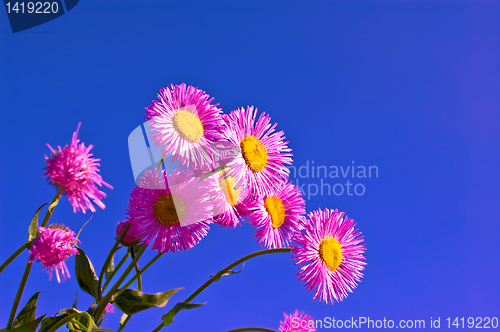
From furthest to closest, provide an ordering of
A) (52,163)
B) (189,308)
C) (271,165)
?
(271,165) < (189,308) < (52,163)

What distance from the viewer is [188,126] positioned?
0.64m

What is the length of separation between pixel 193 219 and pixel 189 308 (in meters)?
0.13

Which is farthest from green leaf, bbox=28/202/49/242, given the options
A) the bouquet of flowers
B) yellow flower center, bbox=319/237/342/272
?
yellow flower center, bbox=319/237/342/272

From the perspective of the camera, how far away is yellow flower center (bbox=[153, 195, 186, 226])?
0.63 metres

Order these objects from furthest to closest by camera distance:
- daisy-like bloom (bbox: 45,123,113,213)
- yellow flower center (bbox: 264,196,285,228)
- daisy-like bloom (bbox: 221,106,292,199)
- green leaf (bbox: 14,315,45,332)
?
1. yellow flower center (bbox: 264,196,285,228)
2. daisy-like bloom (bbox: 221,106,292,199)
3. green leaf (bbox: 14,315,45,332)
4. daisy-like bloom (bbox: 45,123,113,213)

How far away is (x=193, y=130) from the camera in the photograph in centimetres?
64

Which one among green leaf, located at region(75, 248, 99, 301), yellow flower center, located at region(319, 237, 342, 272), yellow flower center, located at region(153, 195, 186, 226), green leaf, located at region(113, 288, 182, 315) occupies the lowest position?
green leaf, located at region(113, 288, 182, 315)

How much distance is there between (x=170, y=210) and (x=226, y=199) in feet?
0.29

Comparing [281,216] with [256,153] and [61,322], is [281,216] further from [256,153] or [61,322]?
[61,322]

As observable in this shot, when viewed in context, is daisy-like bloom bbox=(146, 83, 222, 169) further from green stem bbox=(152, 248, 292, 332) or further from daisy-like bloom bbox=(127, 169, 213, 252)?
green stem bbox=(152, 248, 292, 332)

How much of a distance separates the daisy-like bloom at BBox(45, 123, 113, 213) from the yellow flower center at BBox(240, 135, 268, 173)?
0.27 metres

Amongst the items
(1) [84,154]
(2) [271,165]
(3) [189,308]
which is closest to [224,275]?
(3) [189,308]

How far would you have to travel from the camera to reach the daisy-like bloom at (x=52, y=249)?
51cm

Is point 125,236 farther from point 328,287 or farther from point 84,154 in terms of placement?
point 328,287
